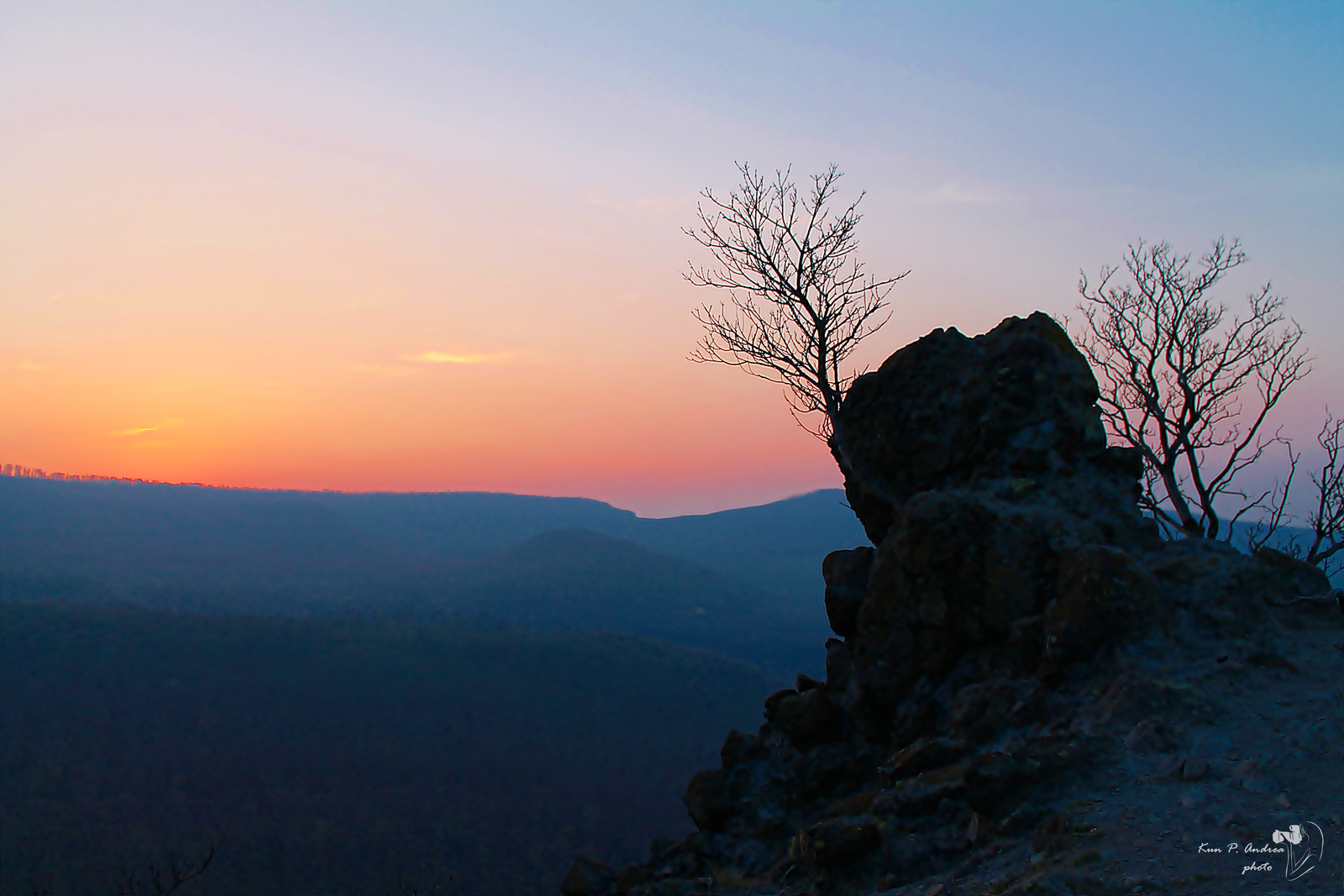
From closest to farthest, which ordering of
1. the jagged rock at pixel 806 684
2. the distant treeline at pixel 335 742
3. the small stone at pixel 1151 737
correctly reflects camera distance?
the small stone at pixel 1151 737, the jagged rock at pixel 806 684, the distant treeline at pixel 335 742

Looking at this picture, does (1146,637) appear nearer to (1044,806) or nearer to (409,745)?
(1044,806)

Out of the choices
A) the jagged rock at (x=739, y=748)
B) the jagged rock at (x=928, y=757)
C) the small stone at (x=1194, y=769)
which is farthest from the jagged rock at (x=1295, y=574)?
the jagged rock at (x=739, y=748)

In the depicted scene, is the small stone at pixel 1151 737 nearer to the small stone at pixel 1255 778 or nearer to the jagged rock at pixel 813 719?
the small stone at pixel 1255 778

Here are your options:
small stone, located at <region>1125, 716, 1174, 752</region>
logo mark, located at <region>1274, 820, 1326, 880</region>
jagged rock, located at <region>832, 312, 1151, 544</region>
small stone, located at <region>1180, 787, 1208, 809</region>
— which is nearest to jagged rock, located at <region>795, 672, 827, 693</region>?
jagged rock, located at <region>832, 312, 1151, 544</region>

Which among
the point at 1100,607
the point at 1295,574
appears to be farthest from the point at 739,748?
the point at 1295,574

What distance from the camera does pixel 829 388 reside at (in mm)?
14531

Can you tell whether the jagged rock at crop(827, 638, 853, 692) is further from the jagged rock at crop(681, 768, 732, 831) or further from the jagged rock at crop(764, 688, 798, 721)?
the jagged rock at crop(681, 768, 732, 831)

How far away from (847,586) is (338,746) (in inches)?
3980

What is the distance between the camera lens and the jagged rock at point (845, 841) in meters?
7.17

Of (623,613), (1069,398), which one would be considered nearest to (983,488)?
(1069,398)

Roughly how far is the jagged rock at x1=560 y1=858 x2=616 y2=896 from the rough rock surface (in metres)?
0.04

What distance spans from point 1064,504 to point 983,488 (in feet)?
3.38

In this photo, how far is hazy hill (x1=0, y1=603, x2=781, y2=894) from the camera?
247ft

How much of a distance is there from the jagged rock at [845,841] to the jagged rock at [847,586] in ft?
13.5
